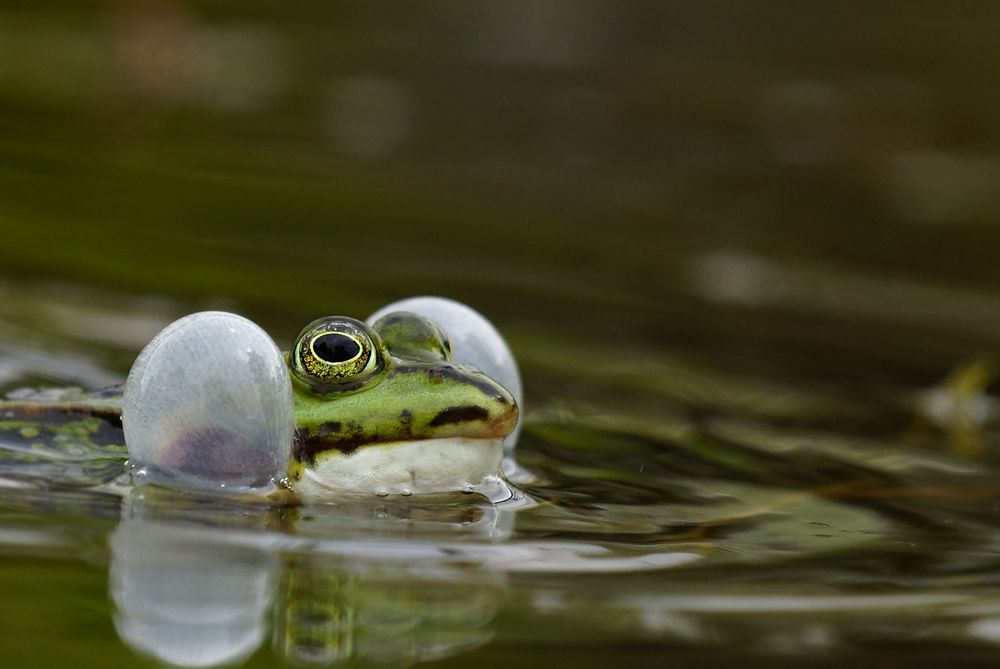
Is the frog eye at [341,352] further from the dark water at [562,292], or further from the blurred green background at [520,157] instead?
the blurred green background at [520,157]

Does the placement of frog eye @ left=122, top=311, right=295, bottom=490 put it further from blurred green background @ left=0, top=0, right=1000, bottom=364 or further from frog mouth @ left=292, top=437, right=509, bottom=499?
blurred green background @ left=0, top=0, right=1000, bottom=364

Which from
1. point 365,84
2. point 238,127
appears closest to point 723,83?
point 365,84

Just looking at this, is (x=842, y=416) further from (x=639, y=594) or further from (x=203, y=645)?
(x=203, y=645)

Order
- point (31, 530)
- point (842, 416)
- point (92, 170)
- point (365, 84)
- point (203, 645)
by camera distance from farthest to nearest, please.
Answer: point (365, 84), point (92, 170), point (842, 416), point (31, 530), point (203, 645)

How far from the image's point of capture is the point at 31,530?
2863mm

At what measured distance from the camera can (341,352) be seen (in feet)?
10.3

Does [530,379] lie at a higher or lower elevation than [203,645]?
higher

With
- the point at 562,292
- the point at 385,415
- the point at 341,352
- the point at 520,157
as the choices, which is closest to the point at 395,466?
the point at 385,415

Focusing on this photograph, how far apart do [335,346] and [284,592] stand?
62cm

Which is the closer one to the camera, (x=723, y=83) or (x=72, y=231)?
(x=72, y=231)

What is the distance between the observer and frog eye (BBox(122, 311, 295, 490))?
3064 millimetres

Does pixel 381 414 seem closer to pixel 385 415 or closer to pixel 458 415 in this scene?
pixel 385 415

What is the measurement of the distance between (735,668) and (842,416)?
7.32 ft

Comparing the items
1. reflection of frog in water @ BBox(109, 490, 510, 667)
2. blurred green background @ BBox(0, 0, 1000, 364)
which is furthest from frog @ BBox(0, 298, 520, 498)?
blurred green background @ BBox(0, 0, 1000, 364)
